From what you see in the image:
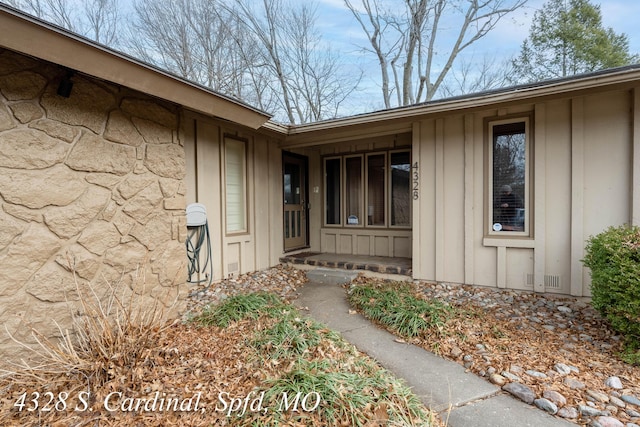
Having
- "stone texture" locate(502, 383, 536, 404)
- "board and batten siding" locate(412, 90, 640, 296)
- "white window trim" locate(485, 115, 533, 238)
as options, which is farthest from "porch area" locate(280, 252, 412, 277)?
"stone texture" locate(502, 383, 536, 404)

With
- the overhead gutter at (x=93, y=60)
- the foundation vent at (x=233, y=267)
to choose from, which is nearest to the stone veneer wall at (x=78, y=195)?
the overhead gutter at (x=93, y=60)

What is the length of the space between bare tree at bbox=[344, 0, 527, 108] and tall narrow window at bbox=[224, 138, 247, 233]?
863 centimetres

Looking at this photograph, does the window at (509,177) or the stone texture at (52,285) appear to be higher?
the window at (509,177)

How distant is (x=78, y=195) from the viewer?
2463 millimetres

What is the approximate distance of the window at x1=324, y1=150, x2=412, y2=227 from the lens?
5855 millimetres

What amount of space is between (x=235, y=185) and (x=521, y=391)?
4.31 meters

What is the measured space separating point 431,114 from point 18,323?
4.50 m

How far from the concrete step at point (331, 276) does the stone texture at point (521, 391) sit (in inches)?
112

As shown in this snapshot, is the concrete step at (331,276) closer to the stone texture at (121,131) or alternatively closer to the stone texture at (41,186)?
the stone texture at (121,131)

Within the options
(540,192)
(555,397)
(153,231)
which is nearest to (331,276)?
(153,231)

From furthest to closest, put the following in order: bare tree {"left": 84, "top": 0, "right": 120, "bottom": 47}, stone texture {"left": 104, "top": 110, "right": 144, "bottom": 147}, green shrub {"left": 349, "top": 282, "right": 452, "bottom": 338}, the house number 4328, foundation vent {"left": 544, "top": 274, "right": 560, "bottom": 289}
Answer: bare tree {"left": 84, "top": 0, "right": 120, "bottom": 47}, the house number 4328, foundation vent {"left": 544, "top": 274, "right": 560, "bottom": 289}, green shrub {"left": 349, "top": 282, "right": 452, "bottom": 338}, stone texture {"left": 104, "top": 110, "right": 144, "bottom": 147}

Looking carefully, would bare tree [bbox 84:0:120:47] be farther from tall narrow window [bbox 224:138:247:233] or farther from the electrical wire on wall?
the electrical wire on wall

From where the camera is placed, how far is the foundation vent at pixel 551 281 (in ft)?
12.5

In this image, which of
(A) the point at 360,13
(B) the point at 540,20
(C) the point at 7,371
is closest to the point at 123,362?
(C) the point at 7,371
